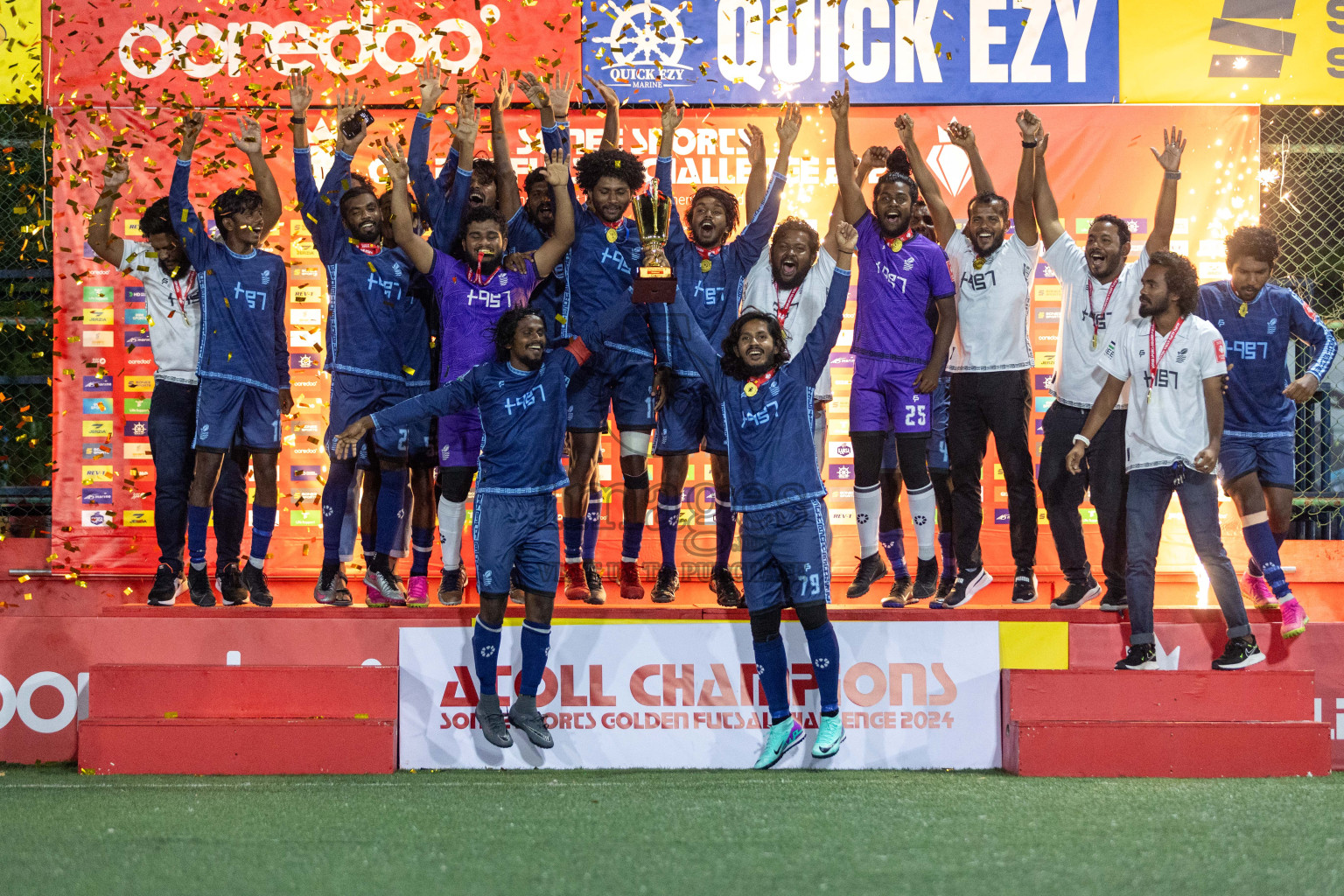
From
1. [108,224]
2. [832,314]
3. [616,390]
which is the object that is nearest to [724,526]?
[616,390]

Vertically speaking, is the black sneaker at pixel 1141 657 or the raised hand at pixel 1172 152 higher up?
the raised hand at pixel 1172 152

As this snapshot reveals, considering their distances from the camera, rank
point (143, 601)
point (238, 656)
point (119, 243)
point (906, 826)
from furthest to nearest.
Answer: point (143, 601) → point (119, 243) → point (238, 656) → point (906, 826)

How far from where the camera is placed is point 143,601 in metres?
6.94

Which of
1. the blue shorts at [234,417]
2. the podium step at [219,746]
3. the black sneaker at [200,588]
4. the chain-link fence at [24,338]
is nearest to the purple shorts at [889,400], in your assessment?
the podium step at [219,746]

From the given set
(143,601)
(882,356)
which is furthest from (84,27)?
(882,356)

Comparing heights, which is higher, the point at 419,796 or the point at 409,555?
the point at 409,555

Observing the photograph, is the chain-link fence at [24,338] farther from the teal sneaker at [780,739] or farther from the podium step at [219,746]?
the teal sneaker at [780,739]

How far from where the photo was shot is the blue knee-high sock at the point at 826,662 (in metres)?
5.22

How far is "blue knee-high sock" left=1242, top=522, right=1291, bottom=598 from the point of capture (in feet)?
19.1

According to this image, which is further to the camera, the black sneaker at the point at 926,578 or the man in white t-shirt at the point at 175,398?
the black sneaker at the point at 926,578

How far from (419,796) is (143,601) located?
3056 mm

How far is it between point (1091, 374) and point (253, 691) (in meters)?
4.12

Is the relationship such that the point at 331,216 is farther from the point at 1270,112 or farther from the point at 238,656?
the point at 1270,112

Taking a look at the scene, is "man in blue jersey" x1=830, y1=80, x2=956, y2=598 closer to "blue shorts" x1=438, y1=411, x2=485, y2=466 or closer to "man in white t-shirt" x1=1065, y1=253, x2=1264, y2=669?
"man in white t-shirt" x1=1065, y1=253, x2=1264, y2=669
